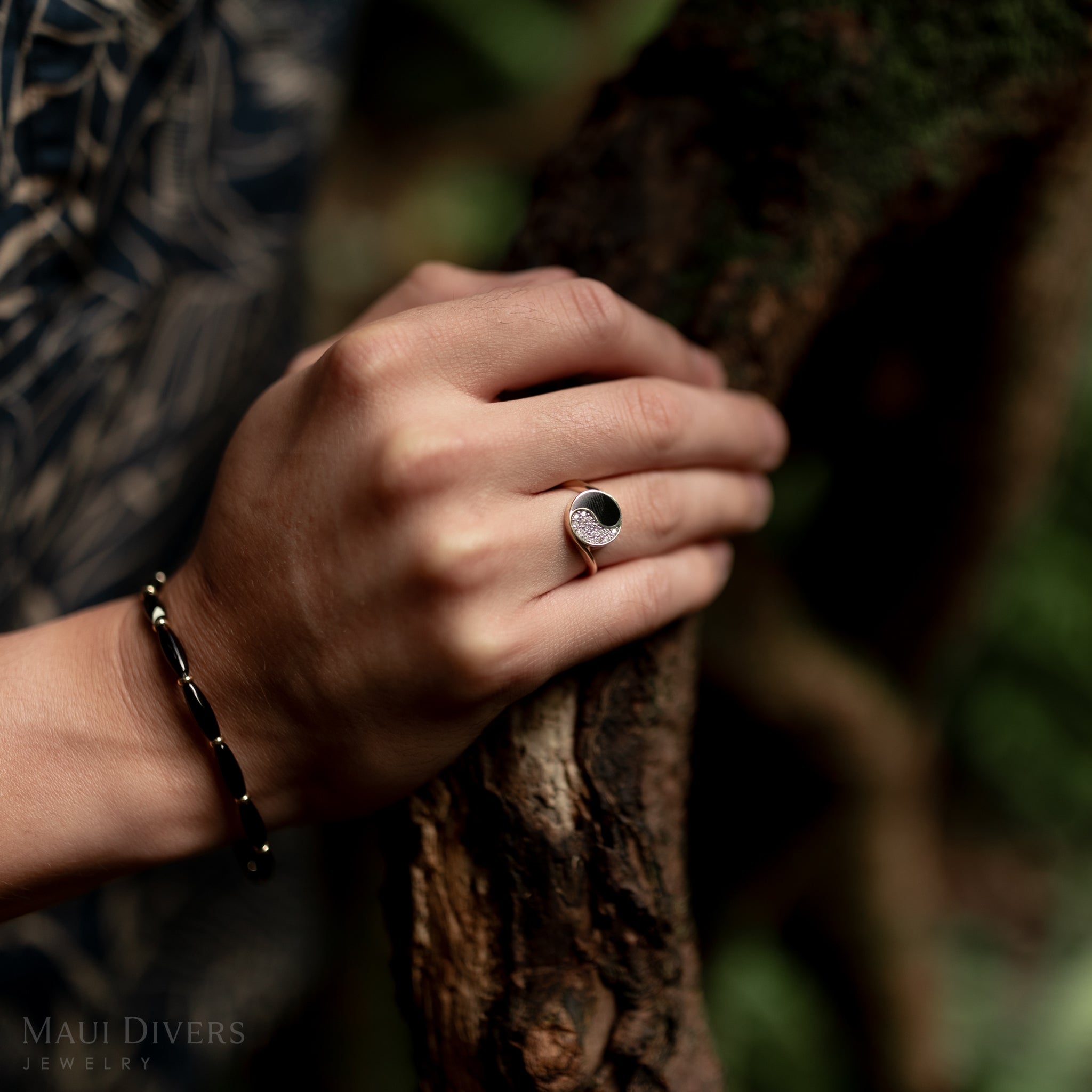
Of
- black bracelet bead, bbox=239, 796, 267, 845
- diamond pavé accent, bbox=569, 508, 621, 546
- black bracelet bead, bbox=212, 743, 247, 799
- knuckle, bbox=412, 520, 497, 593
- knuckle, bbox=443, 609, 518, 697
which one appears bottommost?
black bracelet bead, bbox=239, 796, 267, 845

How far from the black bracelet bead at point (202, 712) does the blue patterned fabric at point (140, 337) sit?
563 mm

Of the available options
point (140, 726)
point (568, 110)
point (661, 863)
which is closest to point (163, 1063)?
point (140, 726)

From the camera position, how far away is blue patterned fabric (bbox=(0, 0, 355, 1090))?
96 cm

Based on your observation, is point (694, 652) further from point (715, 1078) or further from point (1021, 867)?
point (1021, 867)

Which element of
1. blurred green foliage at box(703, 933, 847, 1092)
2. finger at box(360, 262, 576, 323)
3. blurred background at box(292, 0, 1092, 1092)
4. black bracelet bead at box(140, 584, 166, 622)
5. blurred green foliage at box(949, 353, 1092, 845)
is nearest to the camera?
black bracelet bead at box(140, 584, 166, 622)

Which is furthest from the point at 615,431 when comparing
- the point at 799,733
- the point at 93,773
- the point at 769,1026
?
the point at 769,1026

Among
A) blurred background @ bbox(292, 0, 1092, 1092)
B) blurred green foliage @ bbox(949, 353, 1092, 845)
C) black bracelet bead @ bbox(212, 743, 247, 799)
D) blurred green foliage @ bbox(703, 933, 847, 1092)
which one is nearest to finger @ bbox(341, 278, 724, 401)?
black bracelet bead @ bbox(212, 743, 247, 799)

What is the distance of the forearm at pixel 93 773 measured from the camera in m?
→ 0.65

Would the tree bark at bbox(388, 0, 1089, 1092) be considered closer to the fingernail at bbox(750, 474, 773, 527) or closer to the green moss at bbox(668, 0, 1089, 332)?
the green moss at bbox(668, 0, 1089, 332)

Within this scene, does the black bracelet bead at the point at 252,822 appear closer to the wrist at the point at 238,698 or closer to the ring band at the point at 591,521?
the wrist at the point at 238,698

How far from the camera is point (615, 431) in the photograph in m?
0.67

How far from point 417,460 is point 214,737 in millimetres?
265

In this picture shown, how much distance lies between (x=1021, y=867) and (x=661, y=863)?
8.55 feet

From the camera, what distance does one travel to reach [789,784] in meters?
1.86
